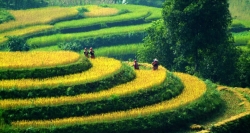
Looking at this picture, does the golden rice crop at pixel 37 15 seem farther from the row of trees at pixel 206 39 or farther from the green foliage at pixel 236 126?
the green foliage at pixel 236 126

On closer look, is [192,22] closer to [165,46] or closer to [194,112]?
[165,46]

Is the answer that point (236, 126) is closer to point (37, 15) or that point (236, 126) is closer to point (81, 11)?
point (37, 15)

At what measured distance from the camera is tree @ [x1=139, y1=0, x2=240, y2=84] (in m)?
41.6

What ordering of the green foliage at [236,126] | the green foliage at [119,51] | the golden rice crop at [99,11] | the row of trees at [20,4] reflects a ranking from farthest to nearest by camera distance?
the row of trees at [20,4], the golden rice crop at [99,11], the green foliage at [119,51], the green foliage at [236,126]

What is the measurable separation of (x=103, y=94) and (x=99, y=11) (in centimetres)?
3915

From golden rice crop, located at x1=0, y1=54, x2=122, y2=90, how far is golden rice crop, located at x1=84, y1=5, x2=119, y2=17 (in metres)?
30.8

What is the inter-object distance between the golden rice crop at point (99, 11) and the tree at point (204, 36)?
72.0ft

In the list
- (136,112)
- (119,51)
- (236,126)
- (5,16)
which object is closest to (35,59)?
(136,112)

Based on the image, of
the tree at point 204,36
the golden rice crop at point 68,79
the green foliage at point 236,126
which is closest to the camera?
the golden rice crop at point 68,79

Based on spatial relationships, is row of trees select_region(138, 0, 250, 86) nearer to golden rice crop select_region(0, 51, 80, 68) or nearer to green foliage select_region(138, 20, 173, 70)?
green foliage select_region(138, 20, 173, 70)

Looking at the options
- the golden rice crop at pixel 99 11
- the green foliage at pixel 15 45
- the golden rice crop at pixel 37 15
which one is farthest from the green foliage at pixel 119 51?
the green foliage at pixel 15 45

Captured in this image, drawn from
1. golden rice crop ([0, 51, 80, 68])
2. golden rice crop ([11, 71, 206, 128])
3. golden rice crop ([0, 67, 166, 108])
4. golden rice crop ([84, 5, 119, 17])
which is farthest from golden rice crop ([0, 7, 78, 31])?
golden rice crop ([11, 71, 206, 128])

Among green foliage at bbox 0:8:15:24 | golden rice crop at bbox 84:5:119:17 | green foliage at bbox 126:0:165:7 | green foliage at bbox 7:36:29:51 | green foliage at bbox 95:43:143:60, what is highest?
green foliage at bbox 7:36:29:51

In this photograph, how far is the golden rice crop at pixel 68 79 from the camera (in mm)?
27922
